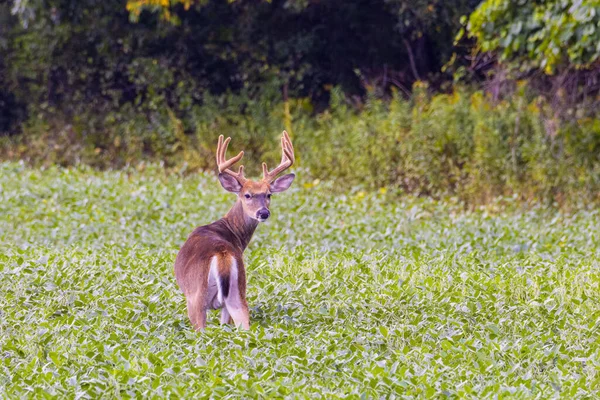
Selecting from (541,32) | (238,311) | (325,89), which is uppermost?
(238,311)

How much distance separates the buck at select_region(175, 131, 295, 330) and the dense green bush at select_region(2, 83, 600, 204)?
25.1 feet

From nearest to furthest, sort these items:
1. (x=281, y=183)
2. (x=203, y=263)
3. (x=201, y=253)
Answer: (x=203, y=263) < (x=201, y=253) < (x=281, y=183)

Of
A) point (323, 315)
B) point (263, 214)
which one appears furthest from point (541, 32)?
point (323, 315)

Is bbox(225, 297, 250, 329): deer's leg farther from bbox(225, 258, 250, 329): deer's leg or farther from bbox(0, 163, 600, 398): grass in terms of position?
bbox(0, 163, 600, 398): grass

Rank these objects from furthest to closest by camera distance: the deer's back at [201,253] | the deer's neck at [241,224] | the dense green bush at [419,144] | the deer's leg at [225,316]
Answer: the dense green bush at [419,144] < the deer's neck at [241,224] < the deer's leg at [225,316] < the deer's back at [201,253]

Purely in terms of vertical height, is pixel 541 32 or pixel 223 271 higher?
pixel 223 271

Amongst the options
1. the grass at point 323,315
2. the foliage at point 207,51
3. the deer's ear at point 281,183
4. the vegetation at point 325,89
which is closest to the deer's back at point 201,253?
the grass at point 323,315

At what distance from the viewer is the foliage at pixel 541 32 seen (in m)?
13.2

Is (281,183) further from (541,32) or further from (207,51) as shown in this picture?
(207,51)

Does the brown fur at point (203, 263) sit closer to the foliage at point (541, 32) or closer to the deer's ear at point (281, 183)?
the deer's ear at point (281, 183)

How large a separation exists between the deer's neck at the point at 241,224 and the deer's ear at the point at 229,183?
10 centimetres

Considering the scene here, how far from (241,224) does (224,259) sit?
97cm

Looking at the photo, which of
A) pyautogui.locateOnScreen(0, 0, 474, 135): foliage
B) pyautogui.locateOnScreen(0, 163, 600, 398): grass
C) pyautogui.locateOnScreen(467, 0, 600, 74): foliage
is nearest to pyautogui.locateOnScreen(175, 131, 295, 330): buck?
pyautogui.locateOnScreen(0, 163, 600, 398): grass

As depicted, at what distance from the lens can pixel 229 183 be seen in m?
7.29
